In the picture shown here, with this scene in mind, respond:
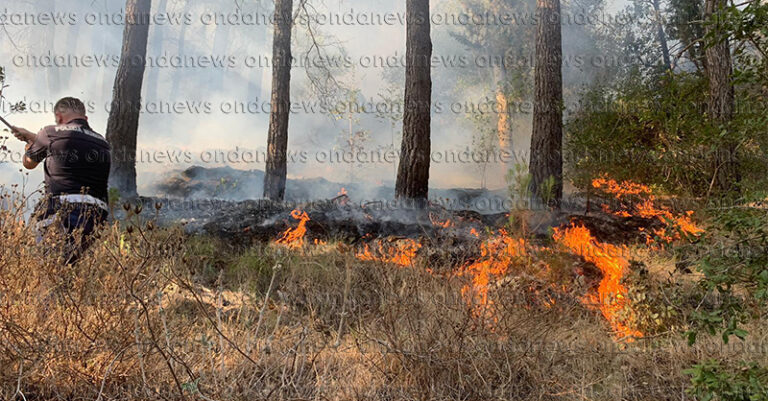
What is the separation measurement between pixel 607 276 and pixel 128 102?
8.51 metres

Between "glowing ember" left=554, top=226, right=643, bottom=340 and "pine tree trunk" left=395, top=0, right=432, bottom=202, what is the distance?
307cm

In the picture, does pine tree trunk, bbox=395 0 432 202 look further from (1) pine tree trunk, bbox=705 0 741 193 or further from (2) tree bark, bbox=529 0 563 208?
(1) pine tree trunk, bbox=705 0 741 193

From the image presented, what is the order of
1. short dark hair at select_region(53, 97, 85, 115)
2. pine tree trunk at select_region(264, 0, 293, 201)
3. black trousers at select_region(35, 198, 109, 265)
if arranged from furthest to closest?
pine tree trunk at select_region(264, 0, 293, 201)
short dark hair at select_region(53, 97, 85, 115)
black trousers at select_region(35, 198, 109, 265)

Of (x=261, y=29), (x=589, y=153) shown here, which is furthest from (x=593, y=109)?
(x=261, y=29)

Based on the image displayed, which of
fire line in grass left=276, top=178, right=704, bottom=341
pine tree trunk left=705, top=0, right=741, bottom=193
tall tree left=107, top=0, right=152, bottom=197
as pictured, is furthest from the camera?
tall tree left=107, top=0, right=152, bottom=197

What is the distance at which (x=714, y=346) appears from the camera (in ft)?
12.1

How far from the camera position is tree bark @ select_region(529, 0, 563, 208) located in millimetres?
8328

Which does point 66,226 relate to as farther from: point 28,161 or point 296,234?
point 296,234

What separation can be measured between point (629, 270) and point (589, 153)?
3.97 meters

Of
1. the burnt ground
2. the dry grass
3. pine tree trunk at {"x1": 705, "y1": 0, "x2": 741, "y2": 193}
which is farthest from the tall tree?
pine tree trunk at {"x1": 705, "y1": 0, "x2": 741, "y2": 193}

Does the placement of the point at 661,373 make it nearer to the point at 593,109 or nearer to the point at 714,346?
the point at 714,346

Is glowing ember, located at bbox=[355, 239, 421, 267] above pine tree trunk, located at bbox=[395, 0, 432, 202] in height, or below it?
below

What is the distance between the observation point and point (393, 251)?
244 inches

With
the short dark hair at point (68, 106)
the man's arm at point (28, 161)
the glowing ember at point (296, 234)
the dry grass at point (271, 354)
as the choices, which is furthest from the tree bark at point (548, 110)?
the man's arm at point (28, 161)
